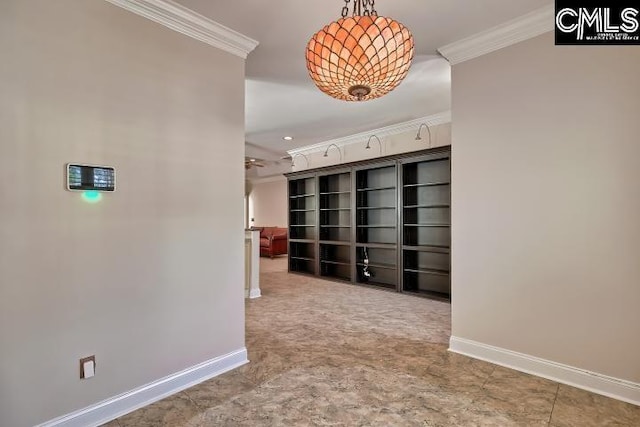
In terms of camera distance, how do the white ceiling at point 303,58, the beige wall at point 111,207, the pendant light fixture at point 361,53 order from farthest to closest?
the white ceiling at point 303,58, the beige wall at point 111,207, the pendant light fixture at point 361,53

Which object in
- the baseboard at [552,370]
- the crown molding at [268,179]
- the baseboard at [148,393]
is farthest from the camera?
A: the crown molding at [268,179]

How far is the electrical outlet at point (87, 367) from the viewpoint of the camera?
1895 mm

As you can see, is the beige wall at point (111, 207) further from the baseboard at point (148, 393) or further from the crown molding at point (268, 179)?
the crown molding at point (268, 179)

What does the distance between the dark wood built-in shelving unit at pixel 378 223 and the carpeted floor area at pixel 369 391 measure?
5.47 feet

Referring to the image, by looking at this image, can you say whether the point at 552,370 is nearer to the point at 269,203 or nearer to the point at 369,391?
the point at 369,391

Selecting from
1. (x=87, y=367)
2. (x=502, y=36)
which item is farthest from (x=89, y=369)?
(x=502, y=36)

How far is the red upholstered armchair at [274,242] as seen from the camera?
10.0 metres

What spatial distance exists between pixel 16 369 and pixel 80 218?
2.64 feet

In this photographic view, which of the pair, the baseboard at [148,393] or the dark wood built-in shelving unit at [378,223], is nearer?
the baseboard at [148,393]

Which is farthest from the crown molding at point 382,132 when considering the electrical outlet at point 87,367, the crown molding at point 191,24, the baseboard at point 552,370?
the electrical outlet at point 87,367

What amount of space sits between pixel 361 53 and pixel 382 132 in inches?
179

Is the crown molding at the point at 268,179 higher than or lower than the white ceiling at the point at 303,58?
lower

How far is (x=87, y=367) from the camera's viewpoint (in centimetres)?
191

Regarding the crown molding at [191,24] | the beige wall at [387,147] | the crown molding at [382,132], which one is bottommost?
the beige wall at [387,147]
